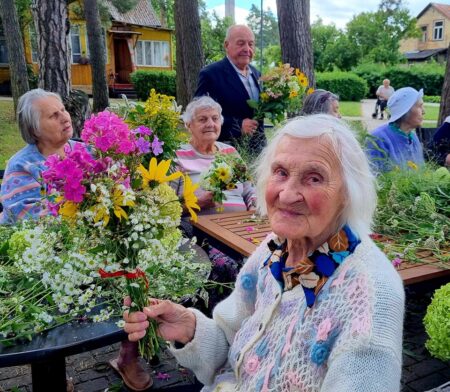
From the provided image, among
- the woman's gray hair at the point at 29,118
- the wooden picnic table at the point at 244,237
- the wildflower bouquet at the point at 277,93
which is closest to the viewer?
the wooden picnic table at the point at 244,237

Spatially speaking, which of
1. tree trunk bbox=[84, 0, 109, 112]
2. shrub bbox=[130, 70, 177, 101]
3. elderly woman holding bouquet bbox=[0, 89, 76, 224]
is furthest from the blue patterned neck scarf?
shrub bbox=[130, 70, 177, 101]

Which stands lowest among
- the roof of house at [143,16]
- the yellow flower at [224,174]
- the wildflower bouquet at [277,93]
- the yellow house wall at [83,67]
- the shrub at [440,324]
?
the shrub at [440,324]

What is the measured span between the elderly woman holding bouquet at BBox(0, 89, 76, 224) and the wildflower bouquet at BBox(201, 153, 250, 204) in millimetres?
947

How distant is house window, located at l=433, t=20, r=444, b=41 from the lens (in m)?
63.4

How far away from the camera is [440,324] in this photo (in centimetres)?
203

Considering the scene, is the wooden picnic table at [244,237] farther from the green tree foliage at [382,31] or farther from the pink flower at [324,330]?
the green tree foliage at [382,31]

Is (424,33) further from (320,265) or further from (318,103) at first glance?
(320,265)

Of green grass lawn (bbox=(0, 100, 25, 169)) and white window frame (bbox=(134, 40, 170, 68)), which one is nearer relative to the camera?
green grass lawn (bbox=(0, 100, 25, 169))

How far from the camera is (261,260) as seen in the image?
5.72 ft

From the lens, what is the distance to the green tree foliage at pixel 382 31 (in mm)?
45625

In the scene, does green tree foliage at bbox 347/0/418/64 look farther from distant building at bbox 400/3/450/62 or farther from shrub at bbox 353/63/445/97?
shrub at bbox 353/63/445/97

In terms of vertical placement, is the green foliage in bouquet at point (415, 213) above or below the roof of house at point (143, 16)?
below

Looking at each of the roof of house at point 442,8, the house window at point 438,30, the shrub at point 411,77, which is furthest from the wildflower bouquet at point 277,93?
the house window at point 438,30

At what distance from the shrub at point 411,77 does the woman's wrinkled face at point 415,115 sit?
29518 millimetres
